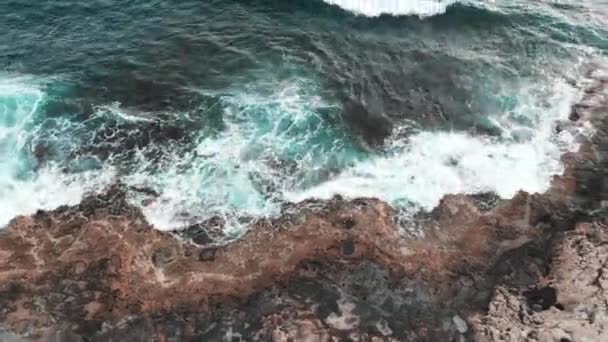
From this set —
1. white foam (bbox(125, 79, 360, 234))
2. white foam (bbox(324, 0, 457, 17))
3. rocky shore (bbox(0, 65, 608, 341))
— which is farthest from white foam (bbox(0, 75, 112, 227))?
white foam (bbox(324, 0, 457, 17))

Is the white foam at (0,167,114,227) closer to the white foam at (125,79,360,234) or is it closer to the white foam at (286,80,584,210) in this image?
the white foam at (125,79,360,234)

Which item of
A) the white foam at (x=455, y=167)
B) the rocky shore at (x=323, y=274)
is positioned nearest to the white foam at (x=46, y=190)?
the rocky shore at (x=323, y=274)

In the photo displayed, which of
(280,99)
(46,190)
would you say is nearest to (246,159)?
(280,99)

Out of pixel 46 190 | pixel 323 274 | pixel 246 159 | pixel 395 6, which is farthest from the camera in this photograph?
pixel 395 6

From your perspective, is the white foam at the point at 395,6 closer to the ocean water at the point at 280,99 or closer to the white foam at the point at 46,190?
the ocean water at the point at 280,99

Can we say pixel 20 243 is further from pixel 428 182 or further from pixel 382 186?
pixel 428 182

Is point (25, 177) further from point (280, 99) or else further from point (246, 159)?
point (280, 99)

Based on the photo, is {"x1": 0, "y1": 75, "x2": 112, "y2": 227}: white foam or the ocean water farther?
the ocean water
